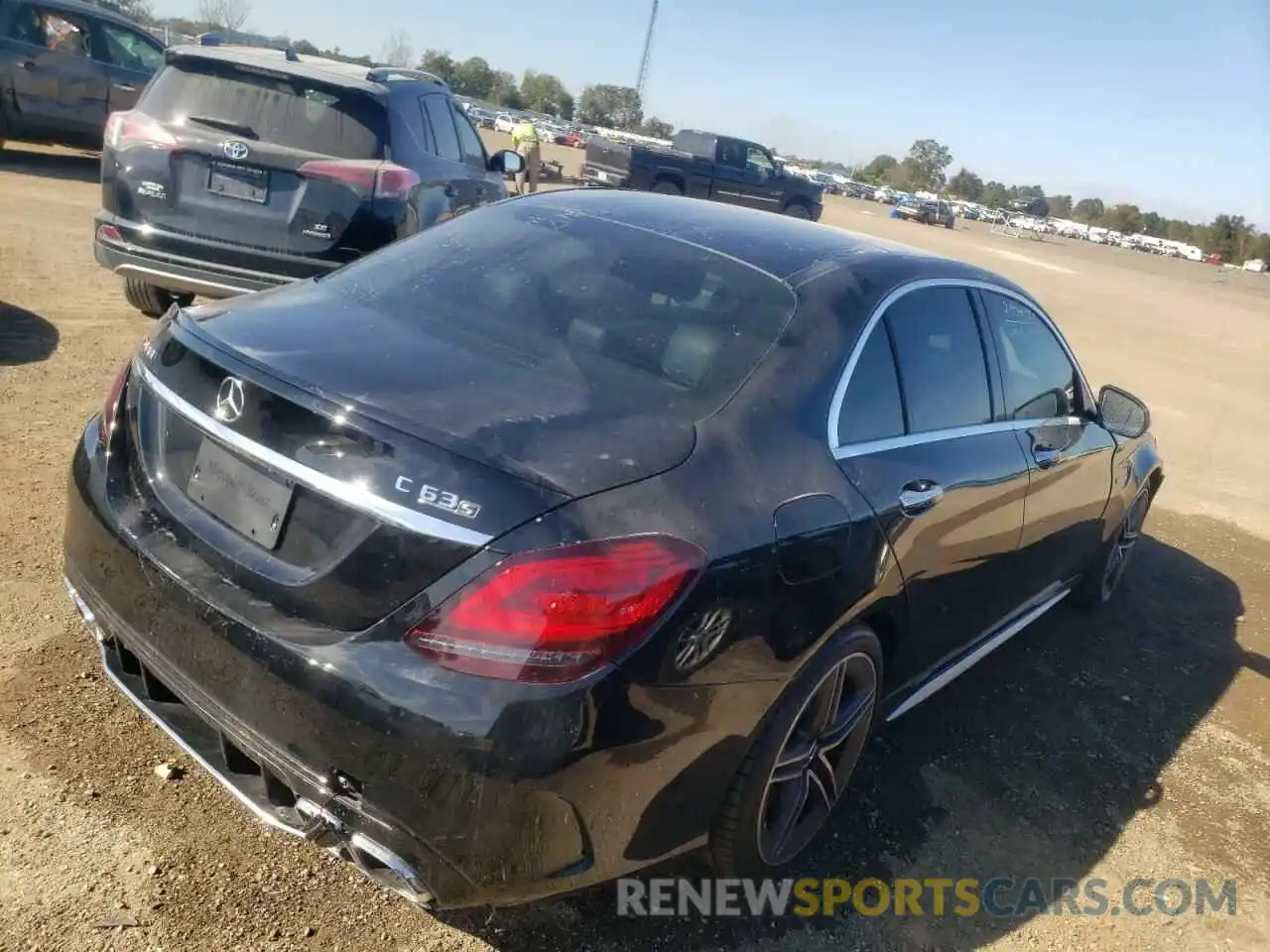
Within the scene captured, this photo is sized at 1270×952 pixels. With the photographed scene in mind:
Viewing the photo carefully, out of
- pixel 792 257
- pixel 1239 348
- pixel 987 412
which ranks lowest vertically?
pixel 1239 348

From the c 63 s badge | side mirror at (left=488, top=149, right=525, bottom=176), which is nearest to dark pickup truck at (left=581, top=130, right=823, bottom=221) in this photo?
side mirror at (left=488, top=149, right=525, bottom=176)

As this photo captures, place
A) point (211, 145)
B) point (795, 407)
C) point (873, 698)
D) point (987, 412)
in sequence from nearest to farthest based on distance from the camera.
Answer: point (795, 407), point (873, 698), point (987, 412), point (211, 145)

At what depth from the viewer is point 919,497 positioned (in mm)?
2945

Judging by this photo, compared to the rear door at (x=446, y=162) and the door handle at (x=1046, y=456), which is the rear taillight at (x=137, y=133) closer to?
the rear door at (x=446, y=162)

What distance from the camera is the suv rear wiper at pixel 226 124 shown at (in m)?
5.83

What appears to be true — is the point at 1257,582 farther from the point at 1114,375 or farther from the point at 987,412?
the point at 1114,375

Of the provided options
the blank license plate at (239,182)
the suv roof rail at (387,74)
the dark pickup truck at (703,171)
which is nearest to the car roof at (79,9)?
the suv roof rail at (387,74)

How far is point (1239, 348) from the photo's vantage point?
720 inches

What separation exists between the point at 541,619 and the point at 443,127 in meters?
6.11

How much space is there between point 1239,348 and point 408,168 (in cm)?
1697

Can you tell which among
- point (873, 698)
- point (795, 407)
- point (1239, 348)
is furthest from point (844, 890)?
point (1239, 348)

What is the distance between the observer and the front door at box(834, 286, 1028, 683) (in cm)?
285

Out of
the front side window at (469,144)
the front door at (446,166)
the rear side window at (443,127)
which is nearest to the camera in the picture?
the front door at (446,166)

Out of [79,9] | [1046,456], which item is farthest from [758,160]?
[1046,456]
